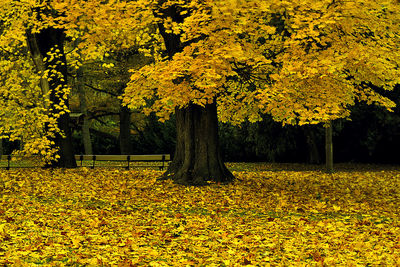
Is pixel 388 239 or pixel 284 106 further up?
pixel 284 106

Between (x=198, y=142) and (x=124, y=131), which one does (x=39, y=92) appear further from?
(x=124, y=131)

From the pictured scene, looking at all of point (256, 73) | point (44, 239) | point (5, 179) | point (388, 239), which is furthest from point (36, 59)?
point (388, 239)

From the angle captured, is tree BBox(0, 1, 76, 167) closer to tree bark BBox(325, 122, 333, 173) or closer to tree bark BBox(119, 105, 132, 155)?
tree bark BBox(119, 105, 132, 155)

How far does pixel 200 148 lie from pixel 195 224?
6067 mm

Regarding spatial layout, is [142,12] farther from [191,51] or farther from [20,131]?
[20,131]

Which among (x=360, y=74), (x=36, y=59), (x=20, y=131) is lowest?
(x=20, y=131)

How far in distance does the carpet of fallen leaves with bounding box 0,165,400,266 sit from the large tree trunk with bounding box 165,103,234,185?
61cm

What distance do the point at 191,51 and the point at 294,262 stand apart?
668 cm

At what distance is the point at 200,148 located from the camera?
49.1 ft

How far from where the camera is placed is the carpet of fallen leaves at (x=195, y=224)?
665 centimetres

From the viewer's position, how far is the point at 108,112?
1262 inches

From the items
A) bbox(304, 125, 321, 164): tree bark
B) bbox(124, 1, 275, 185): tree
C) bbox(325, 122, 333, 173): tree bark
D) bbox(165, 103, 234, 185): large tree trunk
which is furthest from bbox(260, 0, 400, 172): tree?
bbox(304, 125, 321, 164): tree bark

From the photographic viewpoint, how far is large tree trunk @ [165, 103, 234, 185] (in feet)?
48.8

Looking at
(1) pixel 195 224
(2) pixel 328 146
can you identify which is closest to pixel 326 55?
(1) pixel 195 224
